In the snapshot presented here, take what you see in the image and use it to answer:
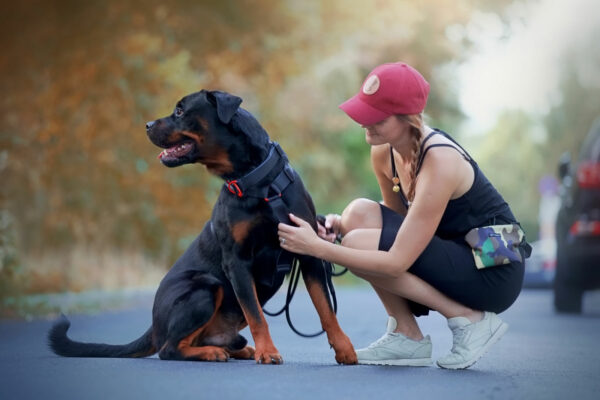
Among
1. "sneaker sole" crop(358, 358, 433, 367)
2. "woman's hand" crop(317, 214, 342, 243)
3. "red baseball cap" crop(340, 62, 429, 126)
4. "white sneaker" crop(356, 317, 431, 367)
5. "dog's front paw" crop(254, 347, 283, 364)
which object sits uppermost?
"red baseball cap" crop(340, 62, 429, 126)

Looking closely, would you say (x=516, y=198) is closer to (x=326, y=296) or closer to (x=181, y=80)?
(x=181, y=80)

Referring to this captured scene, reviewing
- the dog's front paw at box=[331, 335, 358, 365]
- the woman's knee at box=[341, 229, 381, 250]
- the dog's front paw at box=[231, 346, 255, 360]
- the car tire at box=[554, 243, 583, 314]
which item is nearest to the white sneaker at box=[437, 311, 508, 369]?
the dog's front paw at box=[331, 335, 358, 365]

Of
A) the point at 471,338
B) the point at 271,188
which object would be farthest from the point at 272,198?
the point at 471,338

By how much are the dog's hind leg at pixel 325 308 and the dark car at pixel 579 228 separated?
5300 mm

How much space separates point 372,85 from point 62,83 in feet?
26.6

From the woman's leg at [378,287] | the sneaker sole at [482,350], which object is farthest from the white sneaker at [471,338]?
the woman's leg at [378,287]

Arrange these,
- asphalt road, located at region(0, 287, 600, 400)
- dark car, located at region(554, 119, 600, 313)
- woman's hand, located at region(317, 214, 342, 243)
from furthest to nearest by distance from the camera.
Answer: dark car, located at region(554, 119, 600, 313)
woman's hand, located at region(317, 214, 342, 243)
asphalt road, located at region(0, 287, 600, 400)

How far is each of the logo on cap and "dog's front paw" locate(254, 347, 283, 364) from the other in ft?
4.63

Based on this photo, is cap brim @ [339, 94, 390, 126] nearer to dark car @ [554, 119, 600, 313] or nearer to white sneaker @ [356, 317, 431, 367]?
white sneaker @ [356, 317, 431, 367]

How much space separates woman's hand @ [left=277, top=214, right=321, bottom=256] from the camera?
427 centimetres

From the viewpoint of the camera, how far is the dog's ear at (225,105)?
4591 millimetres

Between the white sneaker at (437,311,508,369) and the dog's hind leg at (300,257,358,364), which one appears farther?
the dog's hind leg at (300,257,358,364)

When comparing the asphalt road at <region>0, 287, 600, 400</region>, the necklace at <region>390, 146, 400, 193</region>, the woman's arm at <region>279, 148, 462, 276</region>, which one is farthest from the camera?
the necklace at <region>390, 146, 400, 193</region>

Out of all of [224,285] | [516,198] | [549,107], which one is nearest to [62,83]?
[224,285]
